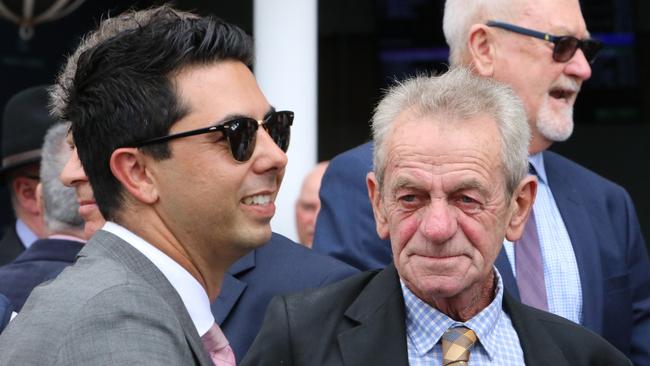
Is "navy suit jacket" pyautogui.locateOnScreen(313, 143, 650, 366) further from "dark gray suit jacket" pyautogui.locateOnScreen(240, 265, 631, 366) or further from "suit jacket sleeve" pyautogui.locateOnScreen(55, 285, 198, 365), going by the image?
"suit jacket sleeve" pyautogui.locateOnScreen(55, 285, 198, 365)

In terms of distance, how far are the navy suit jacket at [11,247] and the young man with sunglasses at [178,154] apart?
2.69m

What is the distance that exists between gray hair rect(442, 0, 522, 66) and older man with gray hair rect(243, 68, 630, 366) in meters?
1.21

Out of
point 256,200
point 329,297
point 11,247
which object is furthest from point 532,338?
point 11,247

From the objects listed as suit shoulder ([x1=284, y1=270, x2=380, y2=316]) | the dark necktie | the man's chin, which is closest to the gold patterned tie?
suit shoulder ([x1=284, y1=270, x2=380, y2=316])

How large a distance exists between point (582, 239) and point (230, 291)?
42.8 inches

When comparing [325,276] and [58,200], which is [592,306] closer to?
[325,276]

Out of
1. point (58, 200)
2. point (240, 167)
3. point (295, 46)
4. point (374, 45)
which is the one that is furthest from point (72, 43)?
point (240, 167)

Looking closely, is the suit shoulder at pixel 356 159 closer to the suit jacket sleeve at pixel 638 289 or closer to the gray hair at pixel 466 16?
the gray hair at pixel 466 16

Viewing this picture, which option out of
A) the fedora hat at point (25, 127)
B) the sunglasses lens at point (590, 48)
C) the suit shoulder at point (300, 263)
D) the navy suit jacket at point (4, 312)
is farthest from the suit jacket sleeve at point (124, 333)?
the fedora hat at point (25, 127)

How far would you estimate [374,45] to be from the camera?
868 centimetres

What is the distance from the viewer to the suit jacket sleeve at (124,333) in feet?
7.71

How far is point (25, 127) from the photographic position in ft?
18.9

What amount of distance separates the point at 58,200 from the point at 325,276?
1392 mm

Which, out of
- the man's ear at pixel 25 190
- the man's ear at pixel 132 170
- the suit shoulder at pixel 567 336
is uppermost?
the man's ear at pixel 132 170
